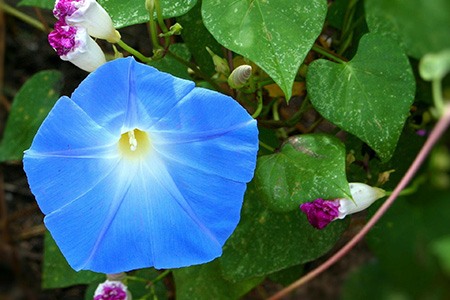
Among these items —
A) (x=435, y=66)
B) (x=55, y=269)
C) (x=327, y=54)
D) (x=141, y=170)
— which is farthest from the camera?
(x=55, y=269)

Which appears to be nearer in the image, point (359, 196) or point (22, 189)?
point (359, 196)

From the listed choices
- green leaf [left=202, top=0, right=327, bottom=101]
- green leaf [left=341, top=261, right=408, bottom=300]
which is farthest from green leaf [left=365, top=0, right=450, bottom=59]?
green leaf [left=341, top=261, right=408, bottom=300]

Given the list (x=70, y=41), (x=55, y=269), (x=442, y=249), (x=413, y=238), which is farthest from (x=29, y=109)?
(x=442, y=249)

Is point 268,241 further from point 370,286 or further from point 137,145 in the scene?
point 370,286

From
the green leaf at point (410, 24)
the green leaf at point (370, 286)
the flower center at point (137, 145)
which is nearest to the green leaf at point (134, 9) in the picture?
the flower center at point (137, 145)

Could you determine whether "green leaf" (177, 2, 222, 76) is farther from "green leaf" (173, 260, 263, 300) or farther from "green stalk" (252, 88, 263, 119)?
"green leaf" (173, 260, 263, 300)

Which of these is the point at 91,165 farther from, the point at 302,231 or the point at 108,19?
the point at 302,231

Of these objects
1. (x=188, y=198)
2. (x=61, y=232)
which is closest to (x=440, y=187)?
(x=188, y=198)
